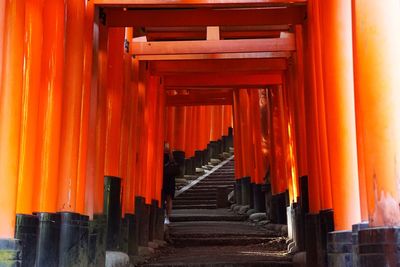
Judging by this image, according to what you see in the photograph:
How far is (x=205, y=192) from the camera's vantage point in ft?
56.7

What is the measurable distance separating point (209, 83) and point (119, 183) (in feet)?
12.5

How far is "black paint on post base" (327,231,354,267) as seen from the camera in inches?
173

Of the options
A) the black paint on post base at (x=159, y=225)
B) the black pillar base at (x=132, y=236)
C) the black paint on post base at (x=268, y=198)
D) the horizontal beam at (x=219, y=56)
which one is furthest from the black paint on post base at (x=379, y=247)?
the black paint on post base at (x=268, y=198)

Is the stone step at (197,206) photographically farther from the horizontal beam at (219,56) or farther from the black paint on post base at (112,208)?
the black paint on post base at (112,208)

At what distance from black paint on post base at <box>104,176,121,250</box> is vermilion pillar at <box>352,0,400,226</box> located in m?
3.82

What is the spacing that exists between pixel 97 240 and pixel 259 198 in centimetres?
743

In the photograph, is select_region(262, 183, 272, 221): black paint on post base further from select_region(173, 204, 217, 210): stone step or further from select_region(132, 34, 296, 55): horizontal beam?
select_region(132, 34, 296, 55): horizontal beam

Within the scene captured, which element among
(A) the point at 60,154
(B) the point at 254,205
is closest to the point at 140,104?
(A) the point at 60,154

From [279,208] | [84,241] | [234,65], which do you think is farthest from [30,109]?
[279,208]

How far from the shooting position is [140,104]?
8.79 metres

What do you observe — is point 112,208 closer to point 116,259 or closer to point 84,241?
point 116,259

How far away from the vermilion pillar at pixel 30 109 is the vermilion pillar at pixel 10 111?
0.35m

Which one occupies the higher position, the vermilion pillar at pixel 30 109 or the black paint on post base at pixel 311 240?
the vermilion pillar at pixel 30 109

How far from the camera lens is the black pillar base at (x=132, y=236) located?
787 centimetres
